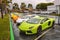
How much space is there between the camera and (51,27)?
57.5 ft

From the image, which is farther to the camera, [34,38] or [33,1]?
[33,1]

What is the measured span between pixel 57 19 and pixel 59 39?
8.69 meters

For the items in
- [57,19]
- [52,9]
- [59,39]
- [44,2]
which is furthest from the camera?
[44,2]

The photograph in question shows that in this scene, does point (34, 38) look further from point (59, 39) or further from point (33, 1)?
point (33, 1)

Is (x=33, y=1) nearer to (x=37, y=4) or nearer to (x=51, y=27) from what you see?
(x=37, y=4)

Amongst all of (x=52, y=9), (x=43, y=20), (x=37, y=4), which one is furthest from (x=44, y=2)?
(x=43, y=20)

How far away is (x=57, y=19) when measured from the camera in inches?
819

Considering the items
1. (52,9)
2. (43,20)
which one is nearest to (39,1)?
(52,9)

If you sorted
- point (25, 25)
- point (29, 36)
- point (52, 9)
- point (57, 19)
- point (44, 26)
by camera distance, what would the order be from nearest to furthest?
1. point (29, 36)
2. point (25, 25)
3. point (44, 26)
4. point (57, 19)
5. point (52, 9)

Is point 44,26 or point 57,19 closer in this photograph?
point 44,26

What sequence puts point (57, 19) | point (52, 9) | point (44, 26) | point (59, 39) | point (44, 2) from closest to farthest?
1. point (59, 39)
2. point (44, 26)
3. point (57, 19)
4. point (52, 9)
5. point (44, 2)

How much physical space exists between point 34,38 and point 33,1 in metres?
Answer: 61.5

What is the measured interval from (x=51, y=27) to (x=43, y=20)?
232 cm

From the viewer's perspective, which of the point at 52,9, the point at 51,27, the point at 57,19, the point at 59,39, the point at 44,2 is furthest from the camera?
the point at 44,2
